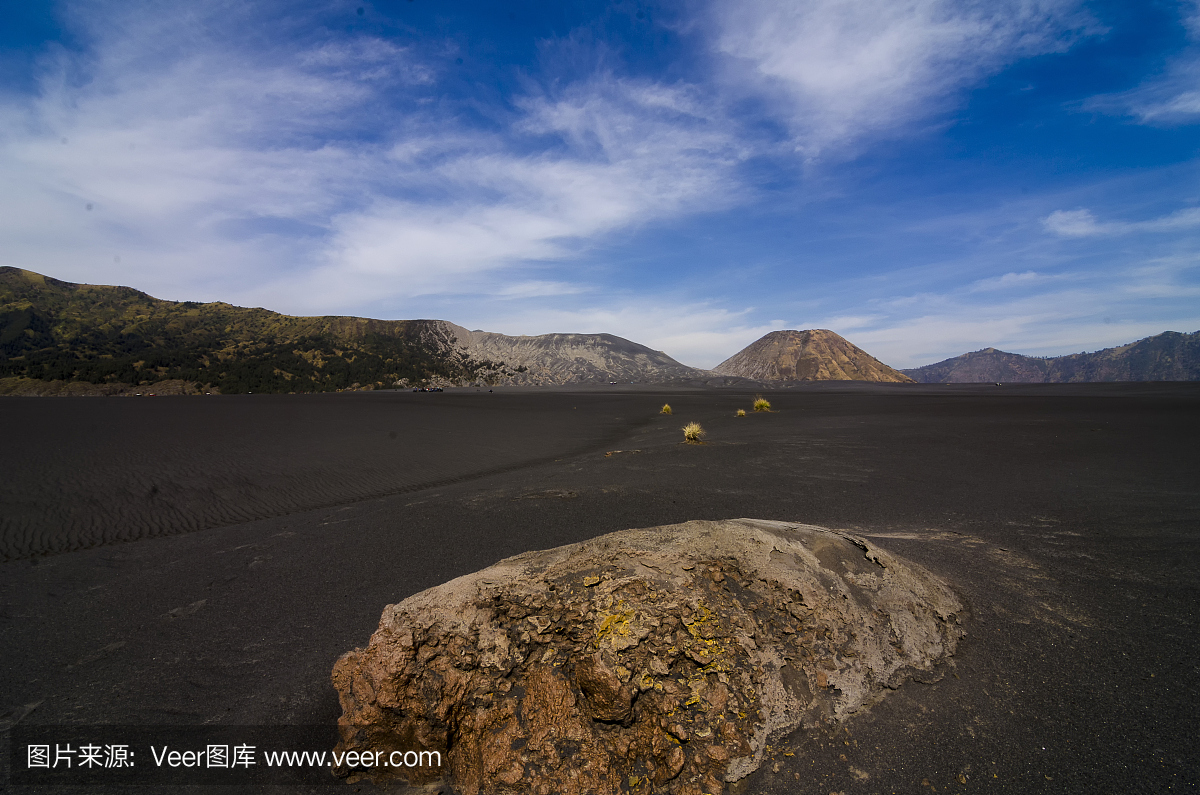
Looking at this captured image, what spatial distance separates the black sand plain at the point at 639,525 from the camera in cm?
272

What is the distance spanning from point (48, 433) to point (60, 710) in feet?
67.2

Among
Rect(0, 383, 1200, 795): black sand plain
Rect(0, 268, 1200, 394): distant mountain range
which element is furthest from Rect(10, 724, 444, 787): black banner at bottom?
Rect(0, 268, 1200, 394): distant mountain range

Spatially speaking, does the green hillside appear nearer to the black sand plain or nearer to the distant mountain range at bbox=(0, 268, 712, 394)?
the distant mountain range at bbox=(0, 268, 712, 394)

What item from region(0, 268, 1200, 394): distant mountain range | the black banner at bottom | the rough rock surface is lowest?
the black banner at bottom

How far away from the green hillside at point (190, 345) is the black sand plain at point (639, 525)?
9416cm

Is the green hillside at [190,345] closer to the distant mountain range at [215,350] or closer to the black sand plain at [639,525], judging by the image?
the distant mountain range at [215,350]

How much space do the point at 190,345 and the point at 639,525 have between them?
482 feet

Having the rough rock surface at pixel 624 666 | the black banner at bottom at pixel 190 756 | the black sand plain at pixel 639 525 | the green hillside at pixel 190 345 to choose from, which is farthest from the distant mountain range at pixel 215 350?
the rough rock surface at pixel 624 666

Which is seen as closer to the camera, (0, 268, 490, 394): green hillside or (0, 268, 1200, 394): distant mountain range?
(0, 268, 1200, 394): distant mountain range

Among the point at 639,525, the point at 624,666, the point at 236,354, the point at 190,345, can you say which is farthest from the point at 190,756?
the point at 190,345

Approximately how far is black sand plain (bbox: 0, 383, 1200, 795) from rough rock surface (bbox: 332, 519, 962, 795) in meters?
0.28

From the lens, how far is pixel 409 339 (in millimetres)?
168750

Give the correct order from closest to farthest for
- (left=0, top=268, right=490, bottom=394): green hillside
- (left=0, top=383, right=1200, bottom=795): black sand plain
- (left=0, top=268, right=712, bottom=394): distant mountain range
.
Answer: (left=0, top=383, right=1200, bottom=795): black sand plain < (left=0, top=268, right=712, bottom=394): distant mountain range < (left=0, top=268, right=490, bottom=394): green hillside

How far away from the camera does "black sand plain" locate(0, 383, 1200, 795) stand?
272cm
